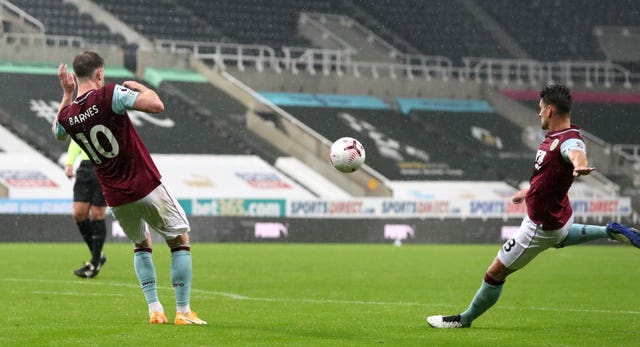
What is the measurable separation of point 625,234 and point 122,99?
365 centimetres

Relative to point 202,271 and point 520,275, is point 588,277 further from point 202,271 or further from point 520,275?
point 202,271

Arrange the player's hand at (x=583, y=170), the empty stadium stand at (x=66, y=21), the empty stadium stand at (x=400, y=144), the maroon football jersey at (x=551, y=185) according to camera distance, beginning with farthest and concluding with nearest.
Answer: the empty stadium stand at (x=66, y=21)
the empty stadium stand at (x=400, y=144)
the maroon football jersey at (x=551, y=185)
the player's hand at (x=583, y=170)

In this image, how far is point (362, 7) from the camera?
42750 mm

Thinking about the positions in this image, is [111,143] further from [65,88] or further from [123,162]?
[65,88]

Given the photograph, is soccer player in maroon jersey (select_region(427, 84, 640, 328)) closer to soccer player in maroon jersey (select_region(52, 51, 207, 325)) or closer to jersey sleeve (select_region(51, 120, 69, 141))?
soccer player in maroon jersey (select_region(52, 51, 207, 325))

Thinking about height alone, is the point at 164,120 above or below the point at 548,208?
below

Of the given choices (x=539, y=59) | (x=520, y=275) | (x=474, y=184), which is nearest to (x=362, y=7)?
(x=539, y=59)

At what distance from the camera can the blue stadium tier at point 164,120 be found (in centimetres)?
3306

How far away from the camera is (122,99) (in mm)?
8188

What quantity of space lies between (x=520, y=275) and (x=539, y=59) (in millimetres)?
27484

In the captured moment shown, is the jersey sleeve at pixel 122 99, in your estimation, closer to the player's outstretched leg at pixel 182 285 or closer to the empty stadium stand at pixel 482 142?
the player's outstretched leg at pixel 182 285

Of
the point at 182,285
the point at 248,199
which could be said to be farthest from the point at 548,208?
the point at 248,199

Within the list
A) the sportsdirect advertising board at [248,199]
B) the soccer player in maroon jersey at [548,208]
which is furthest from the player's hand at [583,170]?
the sportsdirect advertising board at [248,199]

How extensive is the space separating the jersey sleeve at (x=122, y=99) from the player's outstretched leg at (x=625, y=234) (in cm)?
347
